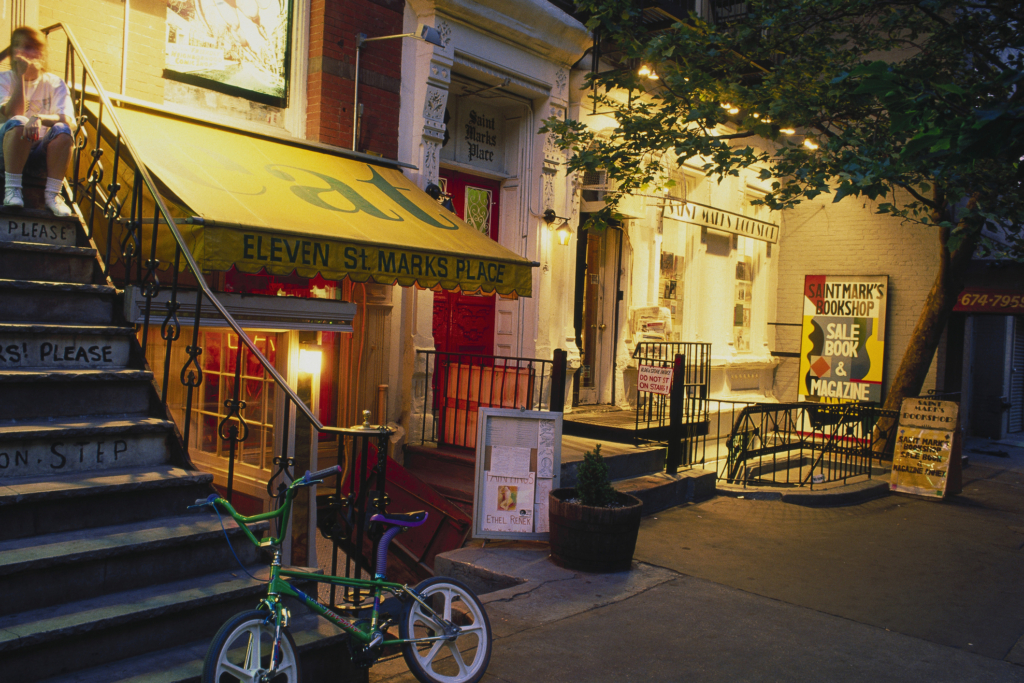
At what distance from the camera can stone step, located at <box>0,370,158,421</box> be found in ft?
13.6

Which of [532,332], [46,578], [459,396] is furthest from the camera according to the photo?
[532,332]

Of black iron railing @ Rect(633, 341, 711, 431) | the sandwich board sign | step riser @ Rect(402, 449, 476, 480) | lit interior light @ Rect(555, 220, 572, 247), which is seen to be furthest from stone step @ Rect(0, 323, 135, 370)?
the sandwich board sign

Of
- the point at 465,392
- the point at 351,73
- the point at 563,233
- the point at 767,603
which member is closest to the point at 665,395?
the point at 465,392

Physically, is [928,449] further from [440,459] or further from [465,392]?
[440,459]

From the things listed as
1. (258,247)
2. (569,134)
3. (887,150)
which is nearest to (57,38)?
(258,247)

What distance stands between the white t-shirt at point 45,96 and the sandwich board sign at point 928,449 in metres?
10.1

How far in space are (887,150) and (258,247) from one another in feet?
21.7

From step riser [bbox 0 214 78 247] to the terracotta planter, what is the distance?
4.16 m

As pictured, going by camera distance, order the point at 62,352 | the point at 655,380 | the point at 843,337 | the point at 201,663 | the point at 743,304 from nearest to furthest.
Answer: the point at 201,663 → the point at 62,352 → the point at 655,380 → the point at 843,337 → the point at 743,304

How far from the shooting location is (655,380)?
9.56 metres

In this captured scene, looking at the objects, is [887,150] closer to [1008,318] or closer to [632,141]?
[632,141]

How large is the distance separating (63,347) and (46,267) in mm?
731

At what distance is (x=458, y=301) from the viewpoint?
35.6ft

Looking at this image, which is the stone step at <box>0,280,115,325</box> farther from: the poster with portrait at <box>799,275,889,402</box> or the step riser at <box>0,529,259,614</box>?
the poster with portrait at <box>799,275,889,402</box>
